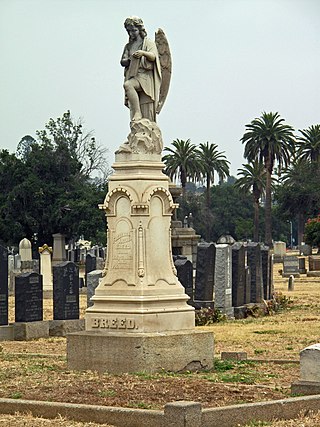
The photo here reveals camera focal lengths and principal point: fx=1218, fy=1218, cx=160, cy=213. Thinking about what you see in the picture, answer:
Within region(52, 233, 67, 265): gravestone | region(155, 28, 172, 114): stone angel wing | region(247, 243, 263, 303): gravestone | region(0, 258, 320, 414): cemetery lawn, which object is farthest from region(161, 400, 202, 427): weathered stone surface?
region(52, 233, 67, 265): gravestone

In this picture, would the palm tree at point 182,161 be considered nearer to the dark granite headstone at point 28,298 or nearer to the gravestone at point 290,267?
the gravestone at point 290,267

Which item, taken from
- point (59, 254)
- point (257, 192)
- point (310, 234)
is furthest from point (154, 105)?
point (257, 192)

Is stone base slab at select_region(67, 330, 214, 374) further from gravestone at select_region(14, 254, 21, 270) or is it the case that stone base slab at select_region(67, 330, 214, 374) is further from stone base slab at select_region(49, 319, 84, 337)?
gravestone at select_region(14, 254, 21, 270)

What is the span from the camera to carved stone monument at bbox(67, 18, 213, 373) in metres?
14.0

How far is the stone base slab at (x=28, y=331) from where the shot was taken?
2145 centimetres

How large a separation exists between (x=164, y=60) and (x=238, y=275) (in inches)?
485

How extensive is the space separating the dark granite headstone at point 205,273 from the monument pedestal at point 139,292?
11.4 m

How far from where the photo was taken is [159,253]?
48.1ft

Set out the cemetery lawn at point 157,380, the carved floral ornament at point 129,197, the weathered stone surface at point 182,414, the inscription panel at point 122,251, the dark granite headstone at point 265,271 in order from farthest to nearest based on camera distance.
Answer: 1. the dark granite headstone at point 265,271
2. the carved floral ornament at point 129,197
3. the inscription panel at point 122,251
4. the cemetery lawn at point 157,380
5. the weathered stone surface at point 182,414

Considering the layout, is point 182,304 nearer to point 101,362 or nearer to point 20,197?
point 101,362

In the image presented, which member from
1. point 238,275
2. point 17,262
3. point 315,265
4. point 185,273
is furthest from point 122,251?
point 315,265

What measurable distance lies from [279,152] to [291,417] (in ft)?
280

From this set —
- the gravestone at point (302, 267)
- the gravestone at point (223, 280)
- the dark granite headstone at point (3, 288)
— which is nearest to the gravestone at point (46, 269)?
the gravestone at point (223, 280)

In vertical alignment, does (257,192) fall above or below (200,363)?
above
